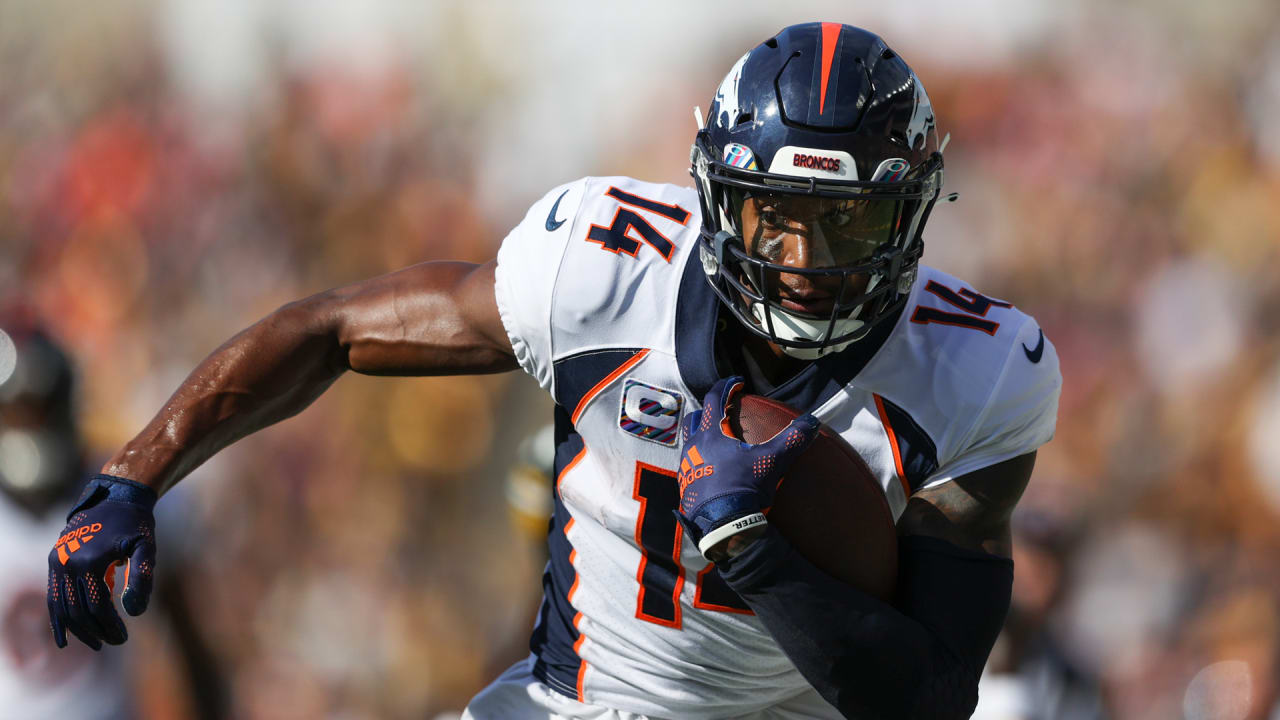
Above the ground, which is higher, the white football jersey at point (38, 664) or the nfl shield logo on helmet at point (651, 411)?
the nfl shield logo on helmet at point (651, 411)

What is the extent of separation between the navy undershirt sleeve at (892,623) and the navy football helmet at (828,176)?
35 cm

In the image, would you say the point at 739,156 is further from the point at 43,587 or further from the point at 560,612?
the point at 43,587

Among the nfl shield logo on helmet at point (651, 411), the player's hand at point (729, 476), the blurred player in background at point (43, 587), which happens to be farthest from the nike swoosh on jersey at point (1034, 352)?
the blurred player in background at point (43, 587)

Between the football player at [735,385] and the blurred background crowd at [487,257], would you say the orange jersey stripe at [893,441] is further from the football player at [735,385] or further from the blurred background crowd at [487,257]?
the blurred background crowd at [487,257]

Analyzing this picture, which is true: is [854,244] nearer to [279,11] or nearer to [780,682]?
[780,682]

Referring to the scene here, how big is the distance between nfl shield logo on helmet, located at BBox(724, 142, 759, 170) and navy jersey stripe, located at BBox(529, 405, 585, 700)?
54 cm

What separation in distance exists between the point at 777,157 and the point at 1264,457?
289 cm

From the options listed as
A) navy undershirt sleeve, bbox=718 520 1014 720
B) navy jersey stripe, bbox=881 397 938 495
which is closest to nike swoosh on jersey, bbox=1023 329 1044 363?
navy jersey stripe, bbox=881 397 938 495

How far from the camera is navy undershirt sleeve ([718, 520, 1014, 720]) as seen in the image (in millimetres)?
1710

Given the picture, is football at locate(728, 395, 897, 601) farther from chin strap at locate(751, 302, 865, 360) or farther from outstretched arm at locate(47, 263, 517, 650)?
outstretched arm at locate(47, 263, 517, 650)

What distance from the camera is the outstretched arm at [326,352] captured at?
6.89ft

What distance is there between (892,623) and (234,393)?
115 centimetres

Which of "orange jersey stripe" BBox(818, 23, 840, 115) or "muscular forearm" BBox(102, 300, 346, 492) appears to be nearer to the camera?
"orange jersey stripe" BBox(818, 23, 840, 115)

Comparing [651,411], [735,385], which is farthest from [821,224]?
[651,411]
